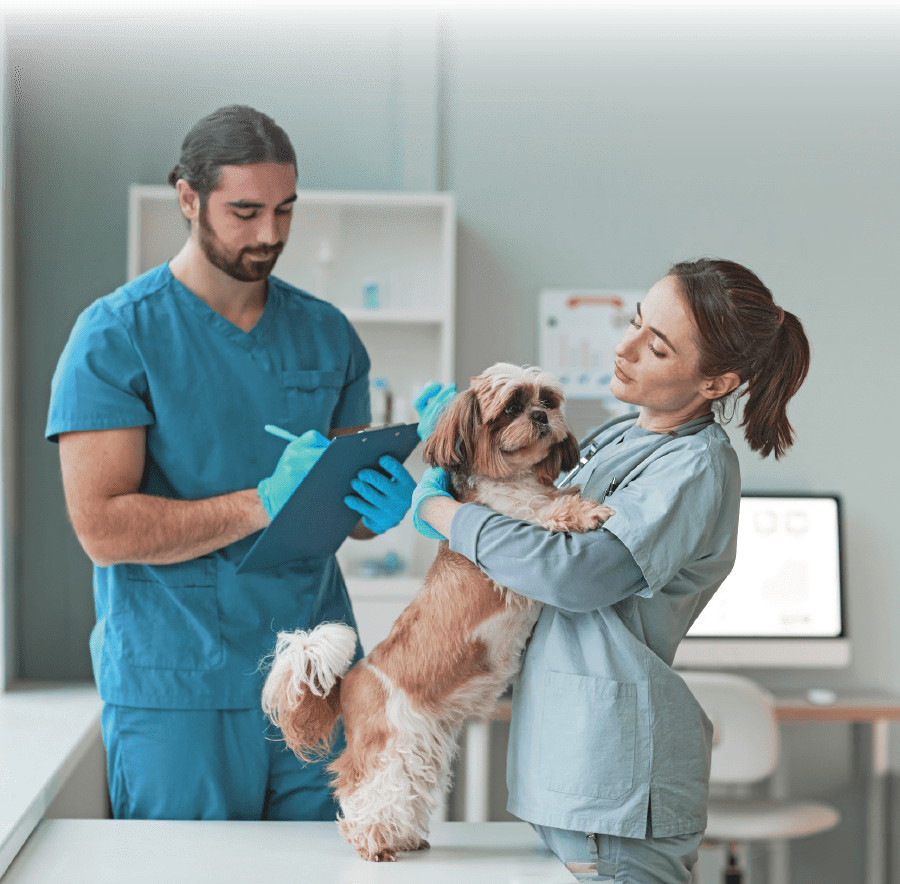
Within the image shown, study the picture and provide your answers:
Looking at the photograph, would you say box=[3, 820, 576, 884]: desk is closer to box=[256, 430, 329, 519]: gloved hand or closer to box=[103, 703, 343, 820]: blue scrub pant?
box=[103, 703, 343, 820]: blue scrub pant

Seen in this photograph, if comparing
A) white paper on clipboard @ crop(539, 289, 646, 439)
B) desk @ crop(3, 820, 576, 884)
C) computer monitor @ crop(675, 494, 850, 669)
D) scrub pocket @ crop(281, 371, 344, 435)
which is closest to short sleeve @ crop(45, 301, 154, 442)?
scrub pocket @ crop(281, 371, 344, 435)

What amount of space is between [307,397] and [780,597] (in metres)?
2.10

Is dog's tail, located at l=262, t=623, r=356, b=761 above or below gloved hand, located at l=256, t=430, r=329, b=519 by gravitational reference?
below

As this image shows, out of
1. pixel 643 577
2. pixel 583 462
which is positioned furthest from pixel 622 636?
pixel 583 462

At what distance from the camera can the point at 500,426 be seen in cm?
129

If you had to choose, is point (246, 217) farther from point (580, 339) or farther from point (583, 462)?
point (580, 339)

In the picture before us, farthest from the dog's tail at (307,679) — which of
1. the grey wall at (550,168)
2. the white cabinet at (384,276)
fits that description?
the grey wall at (550,168)

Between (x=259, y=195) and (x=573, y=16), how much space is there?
2.26 m

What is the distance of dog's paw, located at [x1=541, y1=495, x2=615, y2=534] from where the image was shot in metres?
1.19

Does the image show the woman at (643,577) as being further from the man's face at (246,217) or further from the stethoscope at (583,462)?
the man's face at (246,217)

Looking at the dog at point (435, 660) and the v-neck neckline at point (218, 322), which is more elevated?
the v-neck neckline at point (218, 322)

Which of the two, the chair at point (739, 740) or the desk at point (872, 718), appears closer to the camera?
the chair at point (739, 740)

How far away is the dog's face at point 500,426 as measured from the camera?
4.20ft

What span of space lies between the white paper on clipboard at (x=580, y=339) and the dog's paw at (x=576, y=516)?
2.13m
